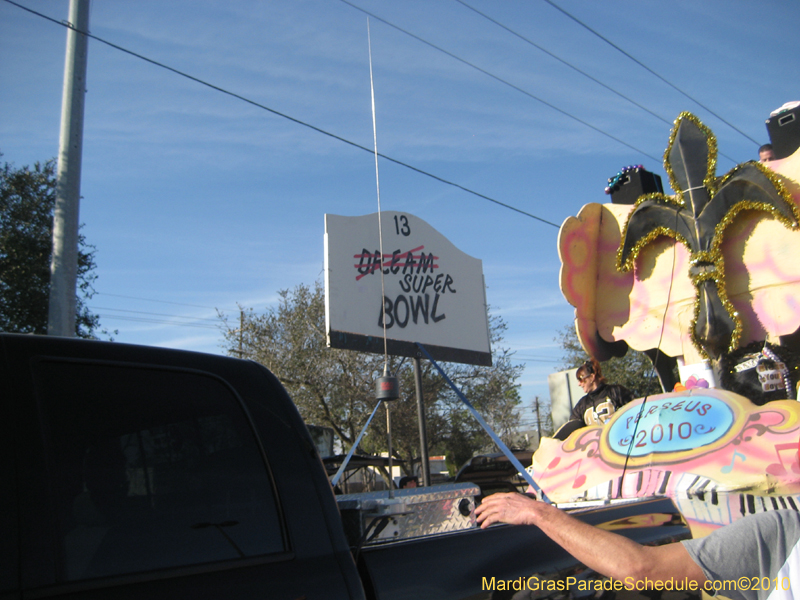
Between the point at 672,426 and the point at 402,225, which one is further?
the point at 402,225

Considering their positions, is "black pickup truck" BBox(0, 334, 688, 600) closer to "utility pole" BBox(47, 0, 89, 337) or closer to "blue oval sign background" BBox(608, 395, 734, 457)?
"blue oval sign background" BBox(608, 395, 734, 457)

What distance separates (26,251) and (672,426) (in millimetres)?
14843

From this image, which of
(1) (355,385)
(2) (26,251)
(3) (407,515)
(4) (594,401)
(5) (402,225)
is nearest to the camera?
(3) (407,515)

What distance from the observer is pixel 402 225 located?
21.2 feet

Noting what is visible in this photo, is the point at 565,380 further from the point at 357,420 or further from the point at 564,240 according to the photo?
the point at 357,420

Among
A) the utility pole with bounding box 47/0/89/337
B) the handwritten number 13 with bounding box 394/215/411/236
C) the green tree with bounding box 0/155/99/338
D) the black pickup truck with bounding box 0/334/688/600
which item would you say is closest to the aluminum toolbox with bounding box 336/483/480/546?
the black pickup truck with bounding box 0/334/688/600

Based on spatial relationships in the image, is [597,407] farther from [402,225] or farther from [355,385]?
[355,385]

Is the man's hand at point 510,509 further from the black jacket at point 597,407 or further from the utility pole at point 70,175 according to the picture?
the utility pole at point 70,175

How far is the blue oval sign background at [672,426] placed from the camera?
3859mm

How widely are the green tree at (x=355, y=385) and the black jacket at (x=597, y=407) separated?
516 inches

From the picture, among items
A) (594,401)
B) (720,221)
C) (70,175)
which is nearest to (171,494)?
(594,401)

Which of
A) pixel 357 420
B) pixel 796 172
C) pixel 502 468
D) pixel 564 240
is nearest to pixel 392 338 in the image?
pixel 502 468

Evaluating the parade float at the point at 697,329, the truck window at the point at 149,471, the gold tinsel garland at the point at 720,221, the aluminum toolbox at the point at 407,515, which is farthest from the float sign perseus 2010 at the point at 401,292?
the truck window at the point at 149,471

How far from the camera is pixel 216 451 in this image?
1631mm
